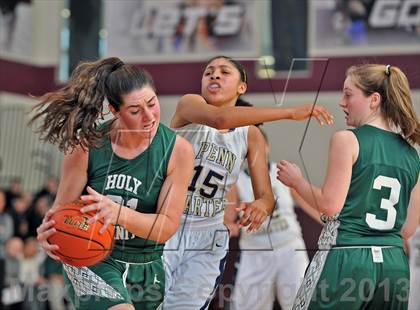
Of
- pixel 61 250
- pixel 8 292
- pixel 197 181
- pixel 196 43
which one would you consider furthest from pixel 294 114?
pixel 196 43

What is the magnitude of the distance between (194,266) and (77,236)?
120cm

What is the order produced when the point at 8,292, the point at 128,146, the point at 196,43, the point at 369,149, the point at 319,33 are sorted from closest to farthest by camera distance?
1. the point at 369,149
2. the point at 128,146
3. the point at 8,292
4. the point at 319,33
5. the point at 196,43

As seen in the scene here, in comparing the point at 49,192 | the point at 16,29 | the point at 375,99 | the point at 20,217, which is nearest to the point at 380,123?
the point at 375,99

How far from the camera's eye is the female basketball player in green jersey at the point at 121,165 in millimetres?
4895

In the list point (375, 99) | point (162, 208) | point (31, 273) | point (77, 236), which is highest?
point (375, 99)

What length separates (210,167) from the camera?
18.7ft

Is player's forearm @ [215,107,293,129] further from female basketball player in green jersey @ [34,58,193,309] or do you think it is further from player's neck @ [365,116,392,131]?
player's neck @ [365,116,392,131]

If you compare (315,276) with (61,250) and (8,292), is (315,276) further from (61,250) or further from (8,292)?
(8,292)

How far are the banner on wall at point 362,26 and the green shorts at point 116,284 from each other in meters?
11.1

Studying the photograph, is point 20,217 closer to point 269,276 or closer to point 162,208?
point 269,276

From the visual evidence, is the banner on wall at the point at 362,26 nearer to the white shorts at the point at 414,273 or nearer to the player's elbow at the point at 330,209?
the white shorts at the point at 414,273

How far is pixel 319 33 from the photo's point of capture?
622 inches

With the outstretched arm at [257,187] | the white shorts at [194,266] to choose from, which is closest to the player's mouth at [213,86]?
the outstretched arm at [257,187]

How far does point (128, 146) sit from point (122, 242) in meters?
0.56
